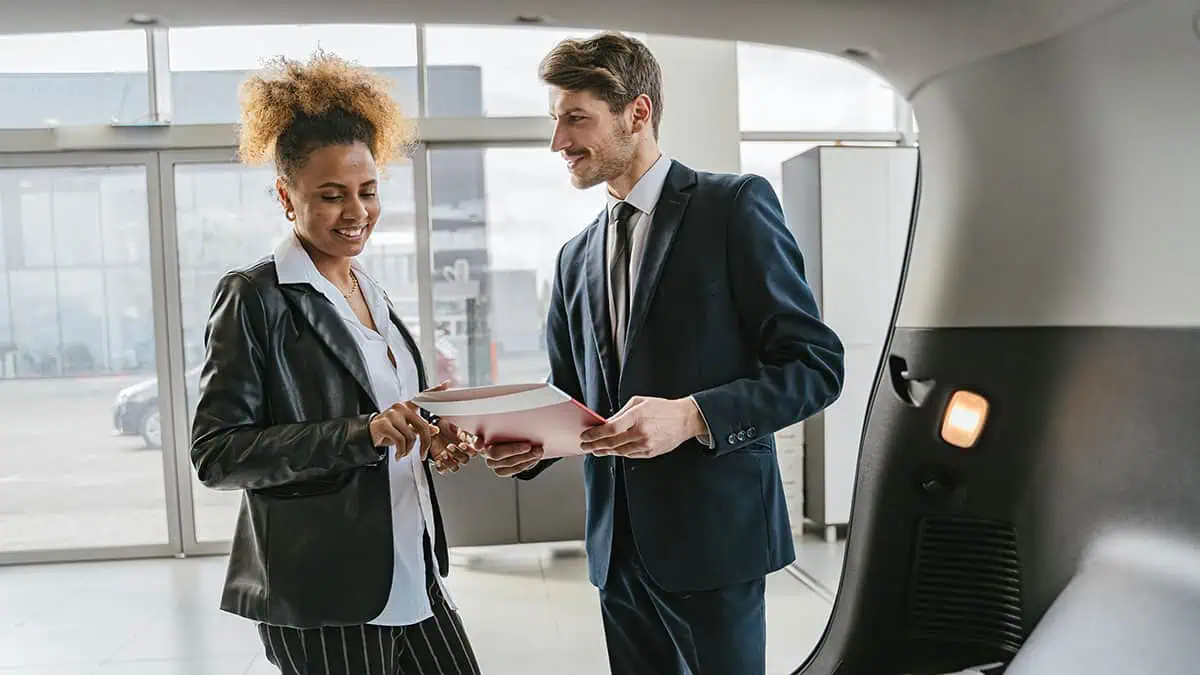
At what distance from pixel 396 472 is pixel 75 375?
4843 millimetres

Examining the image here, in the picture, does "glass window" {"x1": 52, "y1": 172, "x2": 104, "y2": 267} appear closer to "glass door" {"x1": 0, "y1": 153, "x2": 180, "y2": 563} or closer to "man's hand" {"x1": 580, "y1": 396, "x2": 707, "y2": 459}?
"glass door" {"x1": 0, "y1": 153, "x2": 180, "y2": 563}

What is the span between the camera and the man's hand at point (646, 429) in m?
1.33

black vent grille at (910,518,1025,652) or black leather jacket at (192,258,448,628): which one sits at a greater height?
black leather jacket at (192,258,448,628)

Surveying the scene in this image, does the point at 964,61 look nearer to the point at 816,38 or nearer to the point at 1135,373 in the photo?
the point at 816,38

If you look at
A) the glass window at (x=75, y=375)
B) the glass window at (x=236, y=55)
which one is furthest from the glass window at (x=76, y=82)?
the glass window at (x=75, y=375)

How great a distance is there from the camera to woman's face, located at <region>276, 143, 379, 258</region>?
1.50 meters

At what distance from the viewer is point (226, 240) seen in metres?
5.50

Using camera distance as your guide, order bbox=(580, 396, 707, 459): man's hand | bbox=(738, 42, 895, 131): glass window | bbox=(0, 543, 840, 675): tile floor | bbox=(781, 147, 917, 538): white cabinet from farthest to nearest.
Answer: bbox=(738, 42, 895, 131): glass window, bbox=(781, 147, 917, 538): white cabinet, bbox=(0, 543, 840, 675): tile floor, bbox=(580, 396, 707, 459): man's hand

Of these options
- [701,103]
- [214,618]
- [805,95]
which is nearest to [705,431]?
[214,618]

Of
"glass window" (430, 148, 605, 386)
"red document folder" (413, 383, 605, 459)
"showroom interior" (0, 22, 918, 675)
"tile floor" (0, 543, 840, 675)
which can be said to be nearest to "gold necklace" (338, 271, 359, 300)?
"red document folder" (413, 383, 605, 459)

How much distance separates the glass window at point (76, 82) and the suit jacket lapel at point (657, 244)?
485cm

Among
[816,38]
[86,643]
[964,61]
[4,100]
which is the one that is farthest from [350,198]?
[4,100]

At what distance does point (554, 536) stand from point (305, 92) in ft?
12.3

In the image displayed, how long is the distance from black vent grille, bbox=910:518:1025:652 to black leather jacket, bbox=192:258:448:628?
0.98 m
